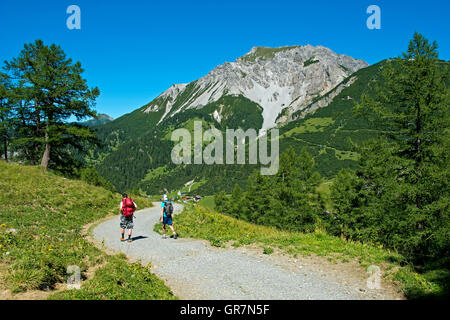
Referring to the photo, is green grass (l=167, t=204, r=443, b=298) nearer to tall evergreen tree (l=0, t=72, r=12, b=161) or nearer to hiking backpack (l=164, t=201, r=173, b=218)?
hiking backpack (l=164, t=201, r=173, b=218)

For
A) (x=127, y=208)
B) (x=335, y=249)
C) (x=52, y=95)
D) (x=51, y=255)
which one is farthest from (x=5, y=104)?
(x=335, y=249)

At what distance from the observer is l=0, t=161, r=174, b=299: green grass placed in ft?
19.3

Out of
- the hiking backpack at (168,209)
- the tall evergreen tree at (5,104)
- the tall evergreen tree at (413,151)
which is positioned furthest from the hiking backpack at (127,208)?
the tall evergreen tree at (5,104)

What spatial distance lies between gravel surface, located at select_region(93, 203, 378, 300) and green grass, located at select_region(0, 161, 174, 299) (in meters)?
0.92

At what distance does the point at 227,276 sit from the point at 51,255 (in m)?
5.33

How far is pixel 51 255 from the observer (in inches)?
303

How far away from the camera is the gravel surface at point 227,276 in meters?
6.95

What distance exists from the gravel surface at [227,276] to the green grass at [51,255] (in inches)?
36.3

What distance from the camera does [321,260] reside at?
32.2 ft

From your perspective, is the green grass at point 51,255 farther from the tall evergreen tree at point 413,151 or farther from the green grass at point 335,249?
the tall evergreen tree at point 413,151

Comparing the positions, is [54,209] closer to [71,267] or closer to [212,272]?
[71,267]

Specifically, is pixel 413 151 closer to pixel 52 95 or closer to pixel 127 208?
pixel 127 208
